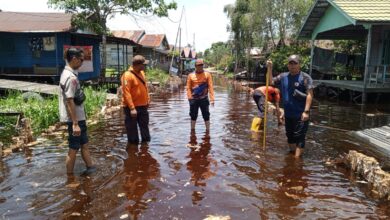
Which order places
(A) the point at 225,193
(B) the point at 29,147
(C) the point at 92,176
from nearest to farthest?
(A) the point at 225,193 < (C) the point at 92,176 < (B) the point at 29,147

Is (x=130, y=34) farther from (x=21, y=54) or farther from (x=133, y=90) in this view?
(x=133, y=90)

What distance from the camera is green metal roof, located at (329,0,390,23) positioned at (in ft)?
48.9

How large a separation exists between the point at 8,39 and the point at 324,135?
17.8 metres

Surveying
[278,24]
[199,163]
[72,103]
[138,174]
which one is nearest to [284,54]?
[278,24]

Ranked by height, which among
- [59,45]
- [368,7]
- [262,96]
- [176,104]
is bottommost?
[176,104]

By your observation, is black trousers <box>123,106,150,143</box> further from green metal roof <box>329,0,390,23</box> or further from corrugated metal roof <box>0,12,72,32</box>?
corrugated metal roof <box>0,12,72,32</box>

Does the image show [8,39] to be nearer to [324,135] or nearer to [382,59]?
[324,135]

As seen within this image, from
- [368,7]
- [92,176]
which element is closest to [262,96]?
[92,176]

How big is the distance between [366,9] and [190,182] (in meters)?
13.6

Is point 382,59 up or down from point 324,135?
up

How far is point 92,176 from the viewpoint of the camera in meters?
5.56

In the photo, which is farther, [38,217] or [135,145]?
[135,145]

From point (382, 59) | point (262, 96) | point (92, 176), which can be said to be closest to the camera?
point (92, 176)

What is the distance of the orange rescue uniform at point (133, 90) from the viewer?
Result: 6.79m
